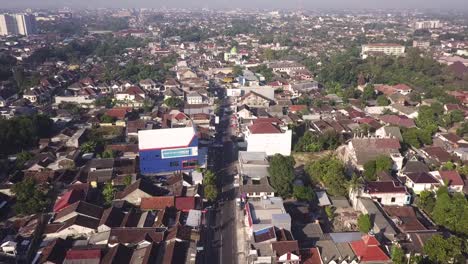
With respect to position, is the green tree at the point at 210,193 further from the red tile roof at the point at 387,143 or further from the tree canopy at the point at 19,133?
the tree canopy at the point at 19,133

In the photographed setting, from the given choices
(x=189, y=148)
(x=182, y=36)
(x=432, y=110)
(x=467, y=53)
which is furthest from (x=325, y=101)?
(x=182, y=36)

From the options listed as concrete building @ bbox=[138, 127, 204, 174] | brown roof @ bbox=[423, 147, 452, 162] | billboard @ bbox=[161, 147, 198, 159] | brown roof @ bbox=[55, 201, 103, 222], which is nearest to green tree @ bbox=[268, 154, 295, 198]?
billboard @ bbox=[161, 147, 198, 159]

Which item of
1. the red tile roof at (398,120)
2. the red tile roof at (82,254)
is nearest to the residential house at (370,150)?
the red tile roof at (398,120)

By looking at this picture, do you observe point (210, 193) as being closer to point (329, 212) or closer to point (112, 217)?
point (112, 217)

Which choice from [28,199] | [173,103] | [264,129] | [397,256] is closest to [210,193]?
[264,129]

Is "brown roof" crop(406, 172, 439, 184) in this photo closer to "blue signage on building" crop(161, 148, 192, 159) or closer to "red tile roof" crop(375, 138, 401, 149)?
"red tile roof" crop(375, 138, 401, 149)

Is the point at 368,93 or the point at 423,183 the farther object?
the point at 368,93

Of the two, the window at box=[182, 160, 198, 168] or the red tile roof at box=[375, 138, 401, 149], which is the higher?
the red tile roof at box=[375, 138, 401, 149]
